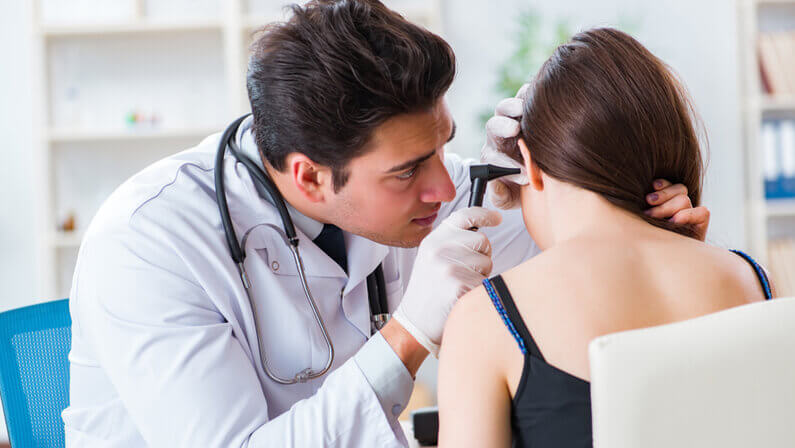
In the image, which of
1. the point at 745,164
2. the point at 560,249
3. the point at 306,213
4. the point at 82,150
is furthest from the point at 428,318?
the point at 745,164

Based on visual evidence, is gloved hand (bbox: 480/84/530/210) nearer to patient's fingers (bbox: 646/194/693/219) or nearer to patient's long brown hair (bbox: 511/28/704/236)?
patient's long brown hair (bbox: 511/28/704/236)

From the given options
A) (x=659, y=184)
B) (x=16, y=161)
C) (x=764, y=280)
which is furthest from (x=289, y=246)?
(x=16, y=161)

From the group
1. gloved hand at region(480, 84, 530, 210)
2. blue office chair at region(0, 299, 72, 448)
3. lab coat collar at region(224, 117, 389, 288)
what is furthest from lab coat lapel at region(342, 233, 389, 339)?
blue office chair at region(0, 299, 72, 448)

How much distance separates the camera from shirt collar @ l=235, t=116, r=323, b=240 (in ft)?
4.34

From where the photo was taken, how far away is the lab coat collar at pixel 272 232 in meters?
1.25

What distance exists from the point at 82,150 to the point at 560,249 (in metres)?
2.69

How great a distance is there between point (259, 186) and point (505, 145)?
44cm

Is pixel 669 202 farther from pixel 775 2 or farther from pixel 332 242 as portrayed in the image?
pixel 775 2

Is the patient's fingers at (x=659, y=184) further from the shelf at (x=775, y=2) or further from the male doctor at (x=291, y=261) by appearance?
the shelf at (x=775, y=2)

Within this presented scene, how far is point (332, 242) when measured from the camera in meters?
1.43

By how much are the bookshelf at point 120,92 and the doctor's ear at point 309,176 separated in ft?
5.73

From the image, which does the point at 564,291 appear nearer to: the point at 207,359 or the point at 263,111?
the point at 207,359

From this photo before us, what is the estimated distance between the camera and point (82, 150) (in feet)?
10.1

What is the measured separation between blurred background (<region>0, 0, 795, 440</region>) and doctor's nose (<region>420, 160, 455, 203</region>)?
1.80m
